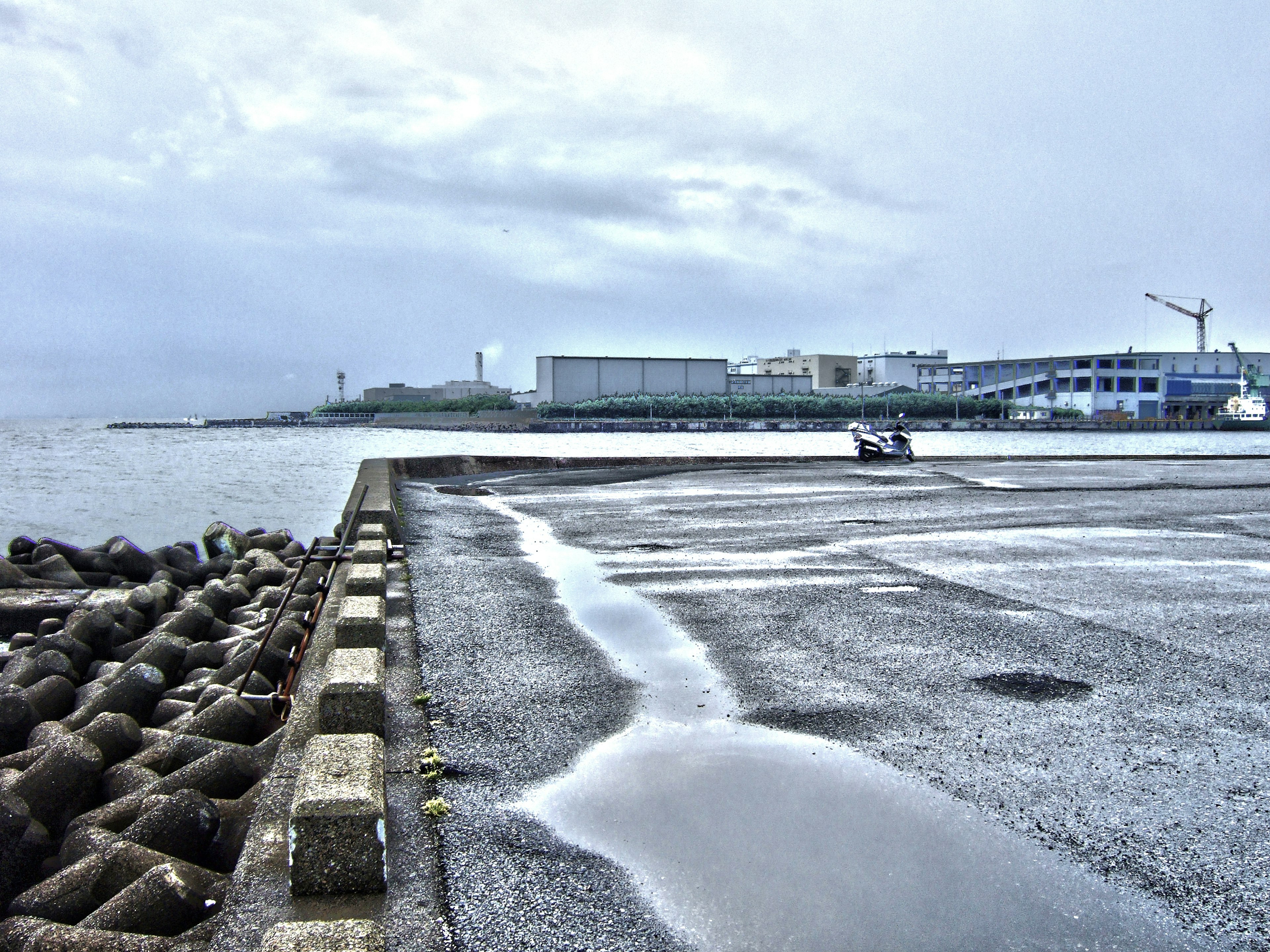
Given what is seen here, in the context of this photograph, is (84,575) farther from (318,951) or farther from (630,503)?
(318,951)

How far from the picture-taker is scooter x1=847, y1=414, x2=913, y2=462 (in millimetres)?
23953

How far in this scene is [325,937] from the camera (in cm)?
239

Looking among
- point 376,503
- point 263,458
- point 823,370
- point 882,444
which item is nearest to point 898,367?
point 823,370

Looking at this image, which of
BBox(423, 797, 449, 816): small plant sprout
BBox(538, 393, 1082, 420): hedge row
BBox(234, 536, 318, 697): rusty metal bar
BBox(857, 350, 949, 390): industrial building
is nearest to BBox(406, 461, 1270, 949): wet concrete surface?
BBox(423, 797, 449, 816): small plant sprout

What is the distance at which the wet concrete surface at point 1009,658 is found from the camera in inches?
132

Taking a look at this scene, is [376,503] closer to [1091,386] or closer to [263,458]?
[263,458]

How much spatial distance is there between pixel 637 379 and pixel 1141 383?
192 ft

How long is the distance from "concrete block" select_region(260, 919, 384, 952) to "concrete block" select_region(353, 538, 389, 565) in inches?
177

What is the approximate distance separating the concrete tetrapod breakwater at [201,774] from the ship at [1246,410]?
113 metres

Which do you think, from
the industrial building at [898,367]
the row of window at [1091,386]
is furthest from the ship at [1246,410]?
the industrial building at [898,367]

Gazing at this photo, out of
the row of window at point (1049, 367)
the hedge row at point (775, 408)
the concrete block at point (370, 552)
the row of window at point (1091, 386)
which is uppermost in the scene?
the row of window at point (1049, 367)

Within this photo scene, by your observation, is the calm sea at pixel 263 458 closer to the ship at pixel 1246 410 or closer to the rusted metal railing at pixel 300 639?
the ship at pixel 1246 410

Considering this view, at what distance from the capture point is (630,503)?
1472 centimetres

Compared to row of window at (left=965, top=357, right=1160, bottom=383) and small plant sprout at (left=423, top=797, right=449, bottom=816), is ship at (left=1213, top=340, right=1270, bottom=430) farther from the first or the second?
small plant sprout at (left=423, top=797, right=449, bottom=816)
